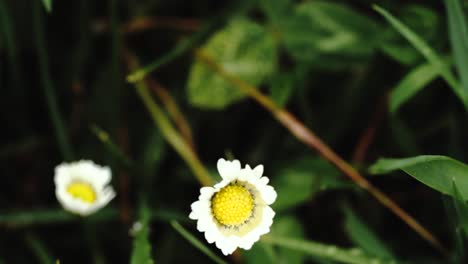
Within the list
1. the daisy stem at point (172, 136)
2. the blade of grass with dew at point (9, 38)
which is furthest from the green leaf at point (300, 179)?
the blade of grass with dew at point (9, 38)

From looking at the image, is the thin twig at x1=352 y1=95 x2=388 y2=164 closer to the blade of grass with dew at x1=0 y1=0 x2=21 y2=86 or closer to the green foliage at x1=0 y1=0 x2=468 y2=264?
the green foliage at x1=0 y1=0 x2=468 y2=264

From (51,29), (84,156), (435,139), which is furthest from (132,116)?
(435,139)

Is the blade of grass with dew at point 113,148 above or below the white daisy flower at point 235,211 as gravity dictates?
above

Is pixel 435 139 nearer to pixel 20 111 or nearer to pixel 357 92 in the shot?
pixel 357 92

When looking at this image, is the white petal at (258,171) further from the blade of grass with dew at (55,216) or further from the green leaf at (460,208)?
the blade of grass with dew at (55,216)

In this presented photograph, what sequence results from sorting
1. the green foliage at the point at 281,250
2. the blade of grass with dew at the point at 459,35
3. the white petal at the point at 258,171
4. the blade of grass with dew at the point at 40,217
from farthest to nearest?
1. the blade of grass with dew at the point at 40,217
2. the green foliage at the point at 281,250
3. the blade of grass with dew at the point at 459,35
4. the white petal at the point at 258,171

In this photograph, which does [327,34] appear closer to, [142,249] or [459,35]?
[459,35]
